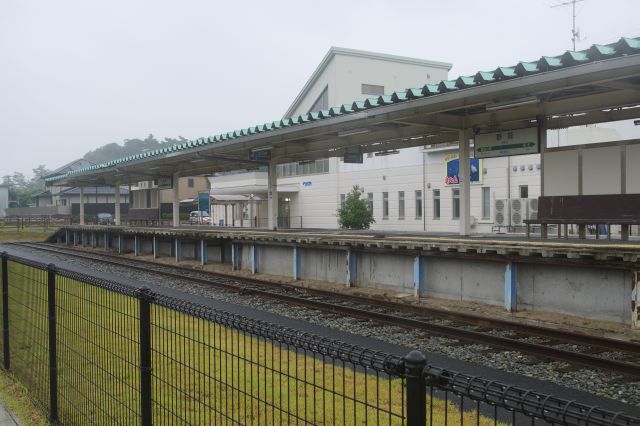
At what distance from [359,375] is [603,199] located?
906cm

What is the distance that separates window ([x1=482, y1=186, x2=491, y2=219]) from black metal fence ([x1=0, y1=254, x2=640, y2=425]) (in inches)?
1018

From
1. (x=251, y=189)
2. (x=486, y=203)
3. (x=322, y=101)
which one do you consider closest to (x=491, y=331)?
(x=486, y=203)

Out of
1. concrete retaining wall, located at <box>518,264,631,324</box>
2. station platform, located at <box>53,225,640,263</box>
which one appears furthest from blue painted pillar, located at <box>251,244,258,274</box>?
concrete retaining wall, located at <box>518,264,631,324</box>

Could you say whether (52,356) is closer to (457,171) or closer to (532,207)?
(532,207)

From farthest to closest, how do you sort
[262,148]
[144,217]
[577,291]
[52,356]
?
1. [144,217]
2. [262,148]
3. [577,291]
4. [52,356]

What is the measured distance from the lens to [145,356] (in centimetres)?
380

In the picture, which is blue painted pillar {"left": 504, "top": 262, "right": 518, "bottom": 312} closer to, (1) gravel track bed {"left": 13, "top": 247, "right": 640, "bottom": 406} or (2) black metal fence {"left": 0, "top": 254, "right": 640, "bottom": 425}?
(1) gravel track bed {"left": 13, "top": 247, "right": 640, "bottom": 406}

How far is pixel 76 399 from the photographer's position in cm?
588

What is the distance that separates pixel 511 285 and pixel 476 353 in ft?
10.9

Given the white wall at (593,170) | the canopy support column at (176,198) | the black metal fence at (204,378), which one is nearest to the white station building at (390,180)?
the white wall at (593,170)

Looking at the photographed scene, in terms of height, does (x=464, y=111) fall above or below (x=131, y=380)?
above

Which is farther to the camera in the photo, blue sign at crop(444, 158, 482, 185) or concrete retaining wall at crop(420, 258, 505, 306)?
blue sign at crop(444, 158, 482, 185)

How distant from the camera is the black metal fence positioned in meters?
1.99

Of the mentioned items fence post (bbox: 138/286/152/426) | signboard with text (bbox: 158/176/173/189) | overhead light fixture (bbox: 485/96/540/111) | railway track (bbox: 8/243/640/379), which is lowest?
railway track (bbox: 8/243/640/379)
